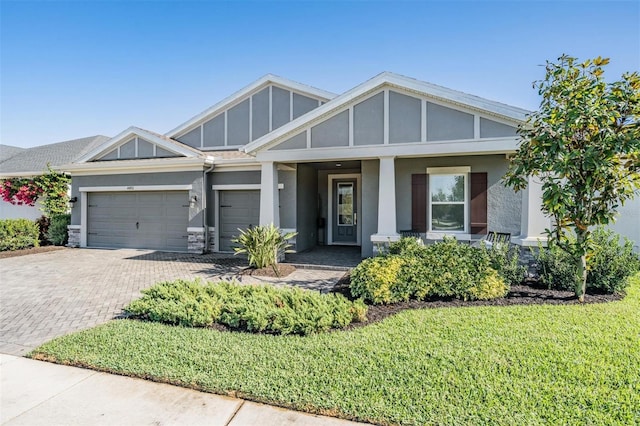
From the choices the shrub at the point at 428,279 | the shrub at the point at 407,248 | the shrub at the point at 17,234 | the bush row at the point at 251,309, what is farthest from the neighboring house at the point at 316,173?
the bush row at the point at 251,309

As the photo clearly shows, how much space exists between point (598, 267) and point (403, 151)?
16.1 feet

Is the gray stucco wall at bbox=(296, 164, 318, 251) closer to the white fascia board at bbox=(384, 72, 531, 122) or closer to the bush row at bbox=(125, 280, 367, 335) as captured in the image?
the white fascia board at bbox=(384, 72, 531, 122)

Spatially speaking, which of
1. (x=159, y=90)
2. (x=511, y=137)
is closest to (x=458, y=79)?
(x=511, y=137)

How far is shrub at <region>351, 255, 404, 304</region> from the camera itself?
5.77 metres

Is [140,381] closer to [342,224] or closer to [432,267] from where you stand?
[432,267]

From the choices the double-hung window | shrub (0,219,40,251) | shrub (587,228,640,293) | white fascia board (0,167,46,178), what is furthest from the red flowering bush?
shrub (587,228,640,293)

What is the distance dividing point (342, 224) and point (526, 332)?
990 centimetres

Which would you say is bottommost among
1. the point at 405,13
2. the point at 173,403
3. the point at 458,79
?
the point at 173,403

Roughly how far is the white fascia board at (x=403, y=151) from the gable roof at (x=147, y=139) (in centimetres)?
380

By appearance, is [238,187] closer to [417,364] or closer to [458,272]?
[458,272]

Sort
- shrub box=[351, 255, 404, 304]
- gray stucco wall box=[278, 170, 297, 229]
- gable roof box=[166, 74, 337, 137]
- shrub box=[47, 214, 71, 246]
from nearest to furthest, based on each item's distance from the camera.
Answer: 1. shrub box=[351, 255, 404, 304]
2. gray stucco wall box=[278, 170, 297, 229]
3. gable roof box=[166, 74, 337, 137]
4. shrub box=[47, 214, 71, 246]

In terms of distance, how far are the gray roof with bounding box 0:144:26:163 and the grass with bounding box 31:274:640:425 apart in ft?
79.3

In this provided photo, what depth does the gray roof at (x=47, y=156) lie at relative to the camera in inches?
678

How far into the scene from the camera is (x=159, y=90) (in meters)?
13.4
